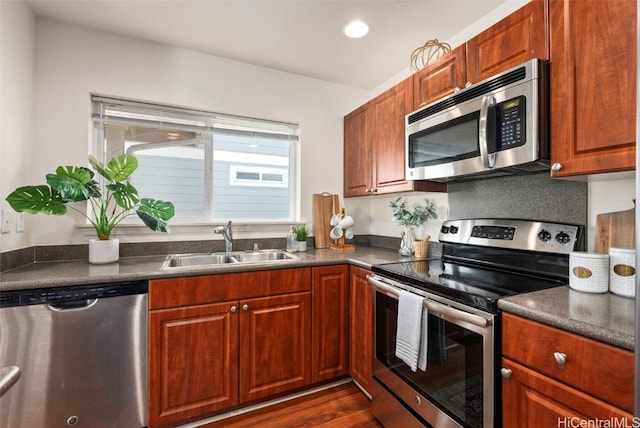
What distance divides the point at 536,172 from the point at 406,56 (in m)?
1.35

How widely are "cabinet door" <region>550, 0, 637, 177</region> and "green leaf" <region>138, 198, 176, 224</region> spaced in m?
2.11

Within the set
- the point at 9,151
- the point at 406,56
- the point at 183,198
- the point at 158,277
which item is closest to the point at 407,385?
the point at 158,277

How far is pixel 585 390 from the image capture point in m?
0.82

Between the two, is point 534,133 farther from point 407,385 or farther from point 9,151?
point 9,151

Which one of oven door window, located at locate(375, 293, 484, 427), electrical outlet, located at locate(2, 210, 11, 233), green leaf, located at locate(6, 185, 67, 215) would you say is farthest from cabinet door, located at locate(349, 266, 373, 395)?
electrical outlet, located at locate(2, 210, 11, 233)

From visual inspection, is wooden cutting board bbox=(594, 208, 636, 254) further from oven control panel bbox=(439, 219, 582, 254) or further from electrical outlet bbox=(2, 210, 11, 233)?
electrical outlet bbox=(2, 210, 11, 233)

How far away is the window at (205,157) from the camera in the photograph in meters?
2.17

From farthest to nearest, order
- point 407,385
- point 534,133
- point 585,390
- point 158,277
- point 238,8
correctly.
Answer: point 238,8, point 158,277, point 407,385, point 534,133, point 585,390

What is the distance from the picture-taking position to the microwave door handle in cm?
133

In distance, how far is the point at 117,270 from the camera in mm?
1608

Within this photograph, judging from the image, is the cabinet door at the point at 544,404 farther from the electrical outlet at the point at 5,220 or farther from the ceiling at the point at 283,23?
the electrical outlet at the point at 5,220

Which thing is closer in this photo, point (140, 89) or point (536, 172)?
point (536, 172)

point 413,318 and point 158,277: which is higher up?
point 158,277

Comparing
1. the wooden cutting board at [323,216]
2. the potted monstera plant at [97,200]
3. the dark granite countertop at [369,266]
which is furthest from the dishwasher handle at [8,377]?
the wooden cutting board at [323,216]
